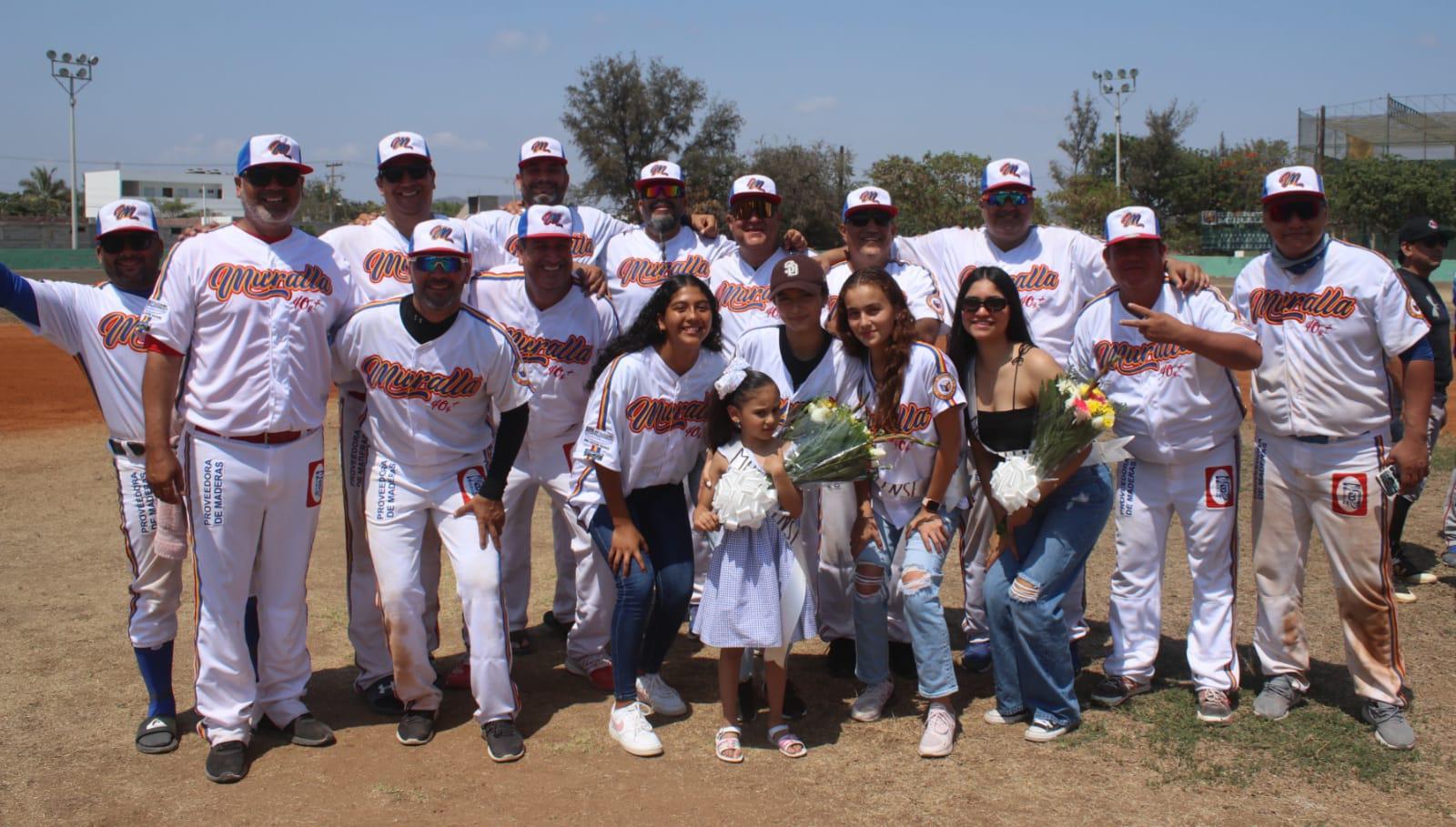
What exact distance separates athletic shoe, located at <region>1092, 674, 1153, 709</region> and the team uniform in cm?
3

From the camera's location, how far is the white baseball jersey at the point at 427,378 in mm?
5121

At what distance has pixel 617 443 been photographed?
5.17 meters

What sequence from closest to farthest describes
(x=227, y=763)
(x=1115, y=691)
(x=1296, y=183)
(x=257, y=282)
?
(x=227, y=763)
(x=257, y=282)
(x=1296, y=183)
(x=1115, y=691)

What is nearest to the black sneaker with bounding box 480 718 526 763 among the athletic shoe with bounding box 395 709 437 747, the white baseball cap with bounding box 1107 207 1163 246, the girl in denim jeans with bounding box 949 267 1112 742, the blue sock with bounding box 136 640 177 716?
the athletic shoe with bounding box 395 709 437 747

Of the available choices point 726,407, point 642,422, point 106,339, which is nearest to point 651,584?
point 642,422

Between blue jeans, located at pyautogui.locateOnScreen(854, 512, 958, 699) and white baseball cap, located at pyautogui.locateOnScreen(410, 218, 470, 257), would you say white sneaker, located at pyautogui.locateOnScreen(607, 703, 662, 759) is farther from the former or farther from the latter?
white baseball cap, located at pyautogui.locateOnScreen(410, 218, 470, 257)

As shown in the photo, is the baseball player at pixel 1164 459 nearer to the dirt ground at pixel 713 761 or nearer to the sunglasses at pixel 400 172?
the dirt ground at pixel 713 761

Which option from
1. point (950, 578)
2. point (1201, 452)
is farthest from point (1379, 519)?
point (950, 578)

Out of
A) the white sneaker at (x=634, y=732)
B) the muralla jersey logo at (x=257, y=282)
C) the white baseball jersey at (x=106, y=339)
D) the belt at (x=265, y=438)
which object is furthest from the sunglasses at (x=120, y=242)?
the white sneaker at (x=634, y=732)

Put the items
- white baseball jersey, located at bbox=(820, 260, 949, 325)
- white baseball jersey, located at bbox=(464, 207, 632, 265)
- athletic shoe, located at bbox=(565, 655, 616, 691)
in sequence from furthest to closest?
white baseball jersey, located at bbox=(464, 207, 632, 265) < white baseball jersey, located at bbox=(820, 260, 949, 325) < athletic shoe, located at bbox=(565, 655, 616, 691)

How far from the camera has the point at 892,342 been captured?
206 inches

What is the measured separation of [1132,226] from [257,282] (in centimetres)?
401

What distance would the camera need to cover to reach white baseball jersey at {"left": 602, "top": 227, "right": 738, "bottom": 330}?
265 inches

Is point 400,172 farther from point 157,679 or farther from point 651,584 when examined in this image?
point 157,679
